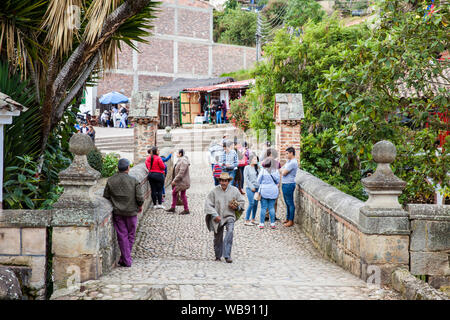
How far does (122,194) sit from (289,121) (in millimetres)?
Answer: 7763

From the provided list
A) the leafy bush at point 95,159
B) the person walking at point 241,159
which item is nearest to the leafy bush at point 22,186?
the person walking at point 241,159

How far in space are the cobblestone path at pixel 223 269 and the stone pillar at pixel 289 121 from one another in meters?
3.01

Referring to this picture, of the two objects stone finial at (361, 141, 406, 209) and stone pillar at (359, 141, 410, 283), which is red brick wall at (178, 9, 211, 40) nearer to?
stone finial at (361, 141, 406, 209)

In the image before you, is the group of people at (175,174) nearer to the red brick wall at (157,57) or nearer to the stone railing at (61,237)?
the stone railing at (61,237)

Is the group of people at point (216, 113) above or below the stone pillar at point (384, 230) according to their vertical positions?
above

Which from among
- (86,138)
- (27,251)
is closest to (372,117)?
(86,138)

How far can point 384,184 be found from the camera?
5996 millimetres

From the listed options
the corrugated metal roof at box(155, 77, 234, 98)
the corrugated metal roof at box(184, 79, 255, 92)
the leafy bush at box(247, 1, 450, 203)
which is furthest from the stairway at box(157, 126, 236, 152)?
the leafy bush at box(247, 1, 450, 203)

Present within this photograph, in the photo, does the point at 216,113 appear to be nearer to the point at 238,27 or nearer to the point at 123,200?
the point at 238,27

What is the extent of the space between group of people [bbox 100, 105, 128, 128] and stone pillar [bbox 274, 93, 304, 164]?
2290 centimetres

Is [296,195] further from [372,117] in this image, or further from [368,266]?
[368,266]

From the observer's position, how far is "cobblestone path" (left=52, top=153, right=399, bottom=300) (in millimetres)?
5457

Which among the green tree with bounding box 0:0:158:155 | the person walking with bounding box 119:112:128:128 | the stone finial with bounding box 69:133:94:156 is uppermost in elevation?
the green tree with bounding box 0:0:158:155

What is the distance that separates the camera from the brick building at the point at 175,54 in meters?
41.7
